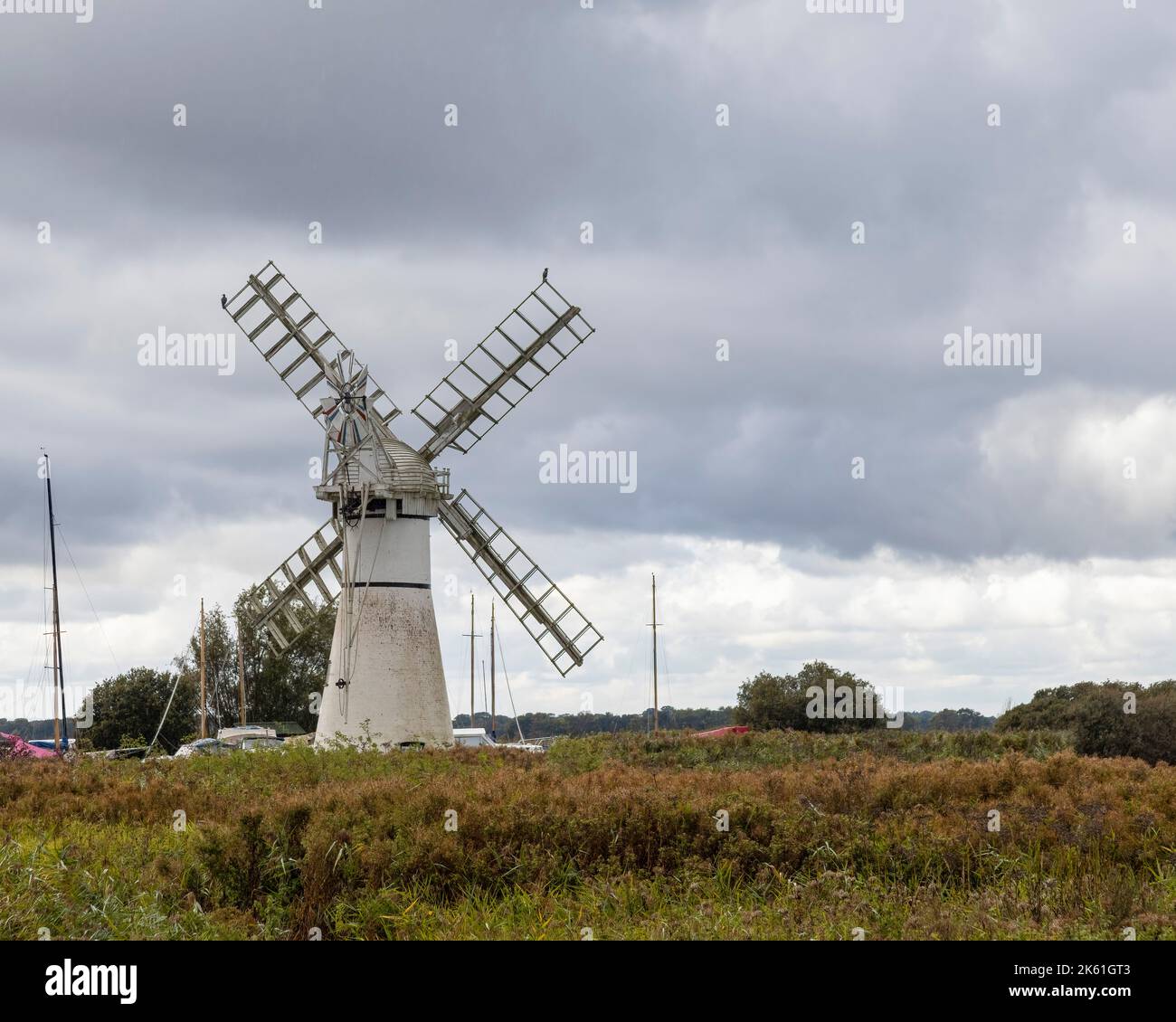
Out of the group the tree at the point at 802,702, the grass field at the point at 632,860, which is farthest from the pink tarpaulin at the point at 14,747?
the tree at the point at 802,702

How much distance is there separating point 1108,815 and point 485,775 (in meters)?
8.42

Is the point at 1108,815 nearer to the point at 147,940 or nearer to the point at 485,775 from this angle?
the point at 485,775

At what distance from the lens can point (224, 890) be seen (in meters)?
13.8

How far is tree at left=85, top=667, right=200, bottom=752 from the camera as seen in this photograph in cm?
6775

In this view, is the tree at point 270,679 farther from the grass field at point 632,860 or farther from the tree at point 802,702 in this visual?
the grass field at point 632,860

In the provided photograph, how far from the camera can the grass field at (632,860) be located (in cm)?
1143

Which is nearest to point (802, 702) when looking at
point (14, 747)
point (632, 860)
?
point (14, 747)

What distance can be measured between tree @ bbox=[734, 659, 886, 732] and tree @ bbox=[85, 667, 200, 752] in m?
32.4

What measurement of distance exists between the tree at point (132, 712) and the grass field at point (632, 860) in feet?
172

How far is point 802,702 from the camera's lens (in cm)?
4919

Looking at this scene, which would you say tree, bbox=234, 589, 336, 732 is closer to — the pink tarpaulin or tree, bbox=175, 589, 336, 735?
tree, bbox=175, 589, 336, 735

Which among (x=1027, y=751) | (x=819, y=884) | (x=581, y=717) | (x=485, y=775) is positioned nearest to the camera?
(x=819, y=884)

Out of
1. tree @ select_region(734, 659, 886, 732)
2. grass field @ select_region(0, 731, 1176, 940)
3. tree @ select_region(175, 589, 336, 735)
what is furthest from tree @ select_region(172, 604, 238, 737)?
grass field @ select_region(0, 731, 1176, 940)
